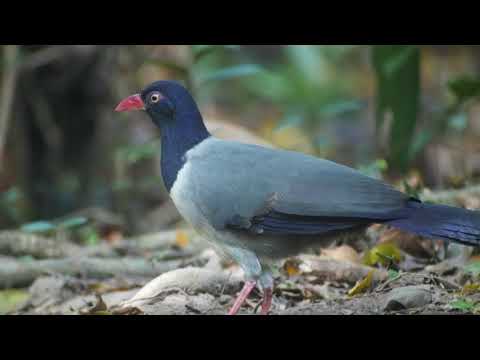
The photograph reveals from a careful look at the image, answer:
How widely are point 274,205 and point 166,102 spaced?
919 millimetres

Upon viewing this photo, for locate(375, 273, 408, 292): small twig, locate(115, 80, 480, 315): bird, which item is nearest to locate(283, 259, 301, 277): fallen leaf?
locate(115, 80, 480, 315): bird

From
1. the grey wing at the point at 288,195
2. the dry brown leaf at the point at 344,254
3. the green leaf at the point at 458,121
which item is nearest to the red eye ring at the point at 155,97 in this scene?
the grey wing at the point at 288,195

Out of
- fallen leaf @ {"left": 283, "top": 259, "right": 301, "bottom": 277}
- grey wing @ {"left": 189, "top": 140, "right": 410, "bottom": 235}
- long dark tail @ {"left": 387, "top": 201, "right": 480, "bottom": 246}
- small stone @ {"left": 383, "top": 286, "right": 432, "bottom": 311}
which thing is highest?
grey wing @ {"left": 189, "top": 140, "right": 410, "bottom": 235}

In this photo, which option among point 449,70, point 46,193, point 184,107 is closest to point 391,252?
point 184,107

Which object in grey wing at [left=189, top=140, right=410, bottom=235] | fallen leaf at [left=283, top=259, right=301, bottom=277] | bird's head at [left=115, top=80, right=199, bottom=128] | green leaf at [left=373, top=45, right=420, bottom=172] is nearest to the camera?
grey wing at [left=189, top=140, right=410, bottom=235]

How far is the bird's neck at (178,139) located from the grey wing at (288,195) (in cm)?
21

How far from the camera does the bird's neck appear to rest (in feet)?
13.8

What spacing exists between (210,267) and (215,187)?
44.9 inches

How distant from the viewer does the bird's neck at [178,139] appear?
4.20 m

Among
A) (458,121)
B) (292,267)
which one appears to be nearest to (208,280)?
(292,267)

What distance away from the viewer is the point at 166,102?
435 centimetres

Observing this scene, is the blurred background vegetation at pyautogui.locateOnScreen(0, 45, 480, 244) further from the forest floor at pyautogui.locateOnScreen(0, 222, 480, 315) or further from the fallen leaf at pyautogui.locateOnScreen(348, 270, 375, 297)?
the fallen leaf at pyautogui.locateOnScreen(348, 270, 375, 297)

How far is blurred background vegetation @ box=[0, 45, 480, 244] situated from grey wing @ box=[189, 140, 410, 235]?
144 cm

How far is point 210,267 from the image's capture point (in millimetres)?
4984
